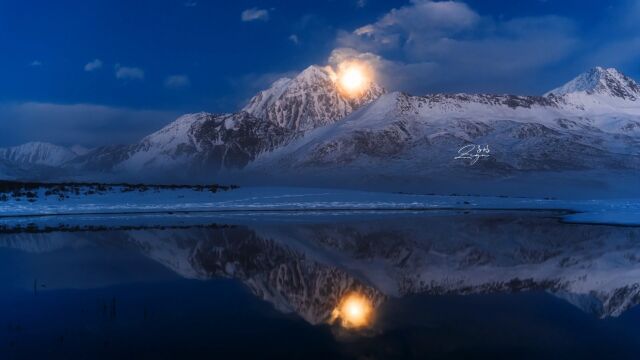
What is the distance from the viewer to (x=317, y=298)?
49.4ft

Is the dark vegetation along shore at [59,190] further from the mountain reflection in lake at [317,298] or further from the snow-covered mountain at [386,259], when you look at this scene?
the mountain reflection in lake at [317,298]

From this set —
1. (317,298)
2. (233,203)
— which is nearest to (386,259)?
(317,298)

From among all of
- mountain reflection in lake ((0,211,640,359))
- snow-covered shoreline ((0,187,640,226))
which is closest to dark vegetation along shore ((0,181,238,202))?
snow-covered shoreline ((0,187,640,226))

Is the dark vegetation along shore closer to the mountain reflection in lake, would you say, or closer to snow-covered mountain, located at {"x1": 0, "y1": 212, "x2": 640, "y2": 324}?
snow-covered mountain, located at {"x1": 0, "y1": 212, "x2": 640, "y2": 324}

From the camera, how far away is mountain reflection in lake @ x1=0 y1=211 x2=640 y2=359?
36.6 feet

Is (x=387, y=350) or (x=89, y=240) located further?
(x=89, y=240)

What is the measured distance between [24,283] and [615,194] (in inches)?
6127

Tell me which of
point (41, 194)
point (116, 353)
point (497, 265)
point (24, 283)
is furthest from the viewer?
point (41, 194)

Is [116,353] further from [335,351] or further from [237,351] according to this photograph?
[335,351]

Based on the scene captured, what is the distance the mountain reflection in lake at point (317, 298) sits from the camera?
36.6 ft

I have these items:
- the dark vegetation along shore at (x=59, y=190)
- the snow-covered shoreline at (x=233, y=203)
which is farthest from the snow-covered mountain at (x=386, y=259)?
the dark vegetation along shore at (x=59, y=190)

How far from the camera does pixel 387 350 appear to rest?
35.4ft

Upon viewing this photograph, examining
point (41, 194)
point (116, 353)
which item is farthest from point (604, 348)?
point (41, 194)

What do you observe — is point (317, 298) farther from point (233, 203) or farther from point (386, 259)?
point (233, 203)
